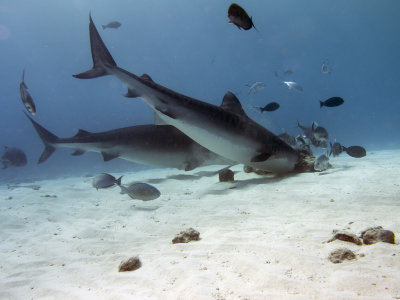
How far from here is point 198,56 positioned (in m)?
89.8

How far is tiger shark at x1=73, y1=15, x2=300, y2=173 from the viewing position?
4.39m

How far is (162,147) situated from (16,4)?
66.0 meters

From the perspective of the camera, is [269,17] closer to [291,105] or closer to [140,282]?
[291,105]

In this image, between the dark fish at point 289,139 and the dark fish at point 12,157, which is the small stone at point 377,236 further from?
the dark fish at point 12,157

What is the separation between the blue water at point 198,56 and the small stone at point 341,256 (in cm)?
3669

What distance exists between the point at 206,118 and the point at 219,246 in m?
2.78

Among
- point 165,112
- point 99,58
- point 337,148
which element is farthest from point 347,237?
point 337,148

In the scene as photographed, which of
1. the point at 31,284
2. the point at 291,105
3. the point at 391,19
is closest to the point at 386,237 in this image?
the point at 31,284

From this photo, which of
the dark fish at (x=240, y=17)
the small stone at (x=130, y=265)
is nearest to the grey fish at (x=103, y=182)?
the small stone at (x=130, y=265)

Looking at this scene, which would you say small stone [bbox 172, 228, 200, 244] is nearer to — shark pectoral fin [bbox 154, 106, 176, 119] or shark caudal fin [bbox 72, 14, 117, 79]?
shark pectoral fin [bbox 154, 106, 176, 119]

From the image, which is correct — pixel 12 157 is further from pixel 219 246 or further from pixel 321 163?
pixel 321 163

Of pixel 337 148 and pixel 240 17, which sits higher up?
pixel 240 17

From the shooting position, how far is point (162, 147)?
6816 mm

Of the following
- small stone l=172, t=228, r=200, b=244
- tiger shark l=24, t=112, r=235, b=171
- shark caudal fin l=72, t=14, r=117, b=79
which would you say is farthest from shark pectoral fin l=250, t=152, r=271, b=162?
shark caudal fin l=72, t=14, r=117, b=79
